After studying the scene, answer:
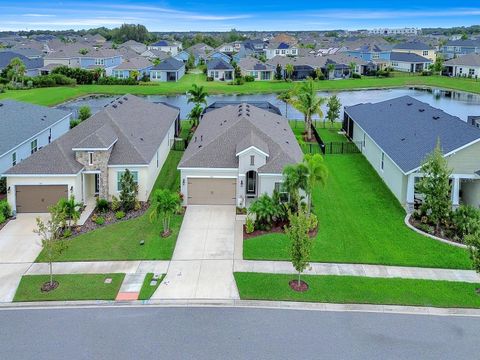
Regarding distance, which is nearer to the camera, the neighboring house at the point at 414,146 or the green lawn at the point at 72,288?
the green lawn at the point at 72,288

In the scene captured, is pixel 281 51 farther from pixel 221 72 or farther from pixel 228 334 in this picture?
pixel 228 334

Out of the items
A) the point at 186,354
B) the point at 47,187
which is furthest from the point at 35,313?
the point at 47,187

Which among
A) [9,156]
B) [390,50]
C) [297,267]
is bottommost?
[297,267]

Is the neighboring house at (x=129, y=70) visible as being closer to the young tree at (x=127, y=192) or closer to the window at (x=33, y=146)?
the window at (x=33, y=146)

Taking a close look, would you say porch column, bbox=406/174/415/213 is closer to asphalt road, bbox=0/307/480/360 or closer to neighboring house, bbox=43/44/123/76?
asphalt road, bbox=0/307/480/360

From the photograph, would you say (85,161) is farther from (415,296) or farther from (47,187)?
(415,296)

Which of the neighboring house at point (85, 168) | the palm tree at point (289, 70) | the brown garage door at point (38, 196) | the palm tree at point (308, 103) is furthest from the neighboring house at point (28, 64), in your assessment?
the brown garage door at point (38, 196)

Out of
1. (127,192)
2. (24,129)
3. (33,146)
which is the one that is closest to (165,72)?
(24,129)
